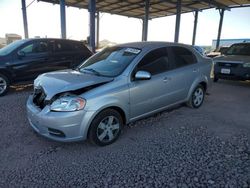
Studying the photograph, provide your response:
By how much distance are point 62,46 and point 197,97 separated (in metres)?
4.67

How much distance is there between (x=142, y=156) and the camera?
3.03m

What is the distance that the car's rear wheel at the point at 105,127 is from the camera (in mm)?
3090

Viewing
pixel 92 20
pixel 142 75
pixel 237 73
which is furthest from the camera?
pixel 92 20

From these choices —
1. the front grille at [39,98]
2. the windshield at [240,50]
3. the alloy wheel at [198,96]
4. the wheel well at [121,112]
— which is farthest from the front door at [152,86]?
the windshield at [240,50]

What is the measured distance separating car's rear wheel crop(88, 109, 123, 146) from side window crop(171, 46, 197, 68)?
1892mm

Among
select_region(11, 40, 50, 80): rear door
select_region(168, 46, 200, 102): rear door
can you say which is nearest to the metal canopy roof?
select_region(11, 40, 50, 80): rear door

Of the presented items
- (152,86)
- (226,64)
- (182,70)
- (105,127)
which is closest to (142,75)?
(152,86)

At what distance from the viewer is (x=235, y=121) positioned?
4.40 m

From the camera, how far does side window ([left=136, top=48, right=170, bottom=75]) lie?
3.70 m

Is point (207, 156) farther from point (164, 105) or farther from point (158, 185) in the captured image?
point (164, 105)

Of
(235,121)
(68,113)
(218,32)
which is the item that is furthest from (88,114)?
(218,32)

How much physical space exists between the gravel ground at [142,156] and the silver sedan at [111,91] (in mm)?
321

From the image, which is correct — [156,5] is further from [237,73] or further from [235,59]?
[237,73]

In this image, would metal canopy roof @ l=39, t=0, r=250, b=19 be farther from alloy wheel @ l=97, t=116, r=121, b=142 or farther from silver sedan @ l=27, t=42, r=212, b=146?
alloy wheel @ l=97, t=116, r=121, b=142
